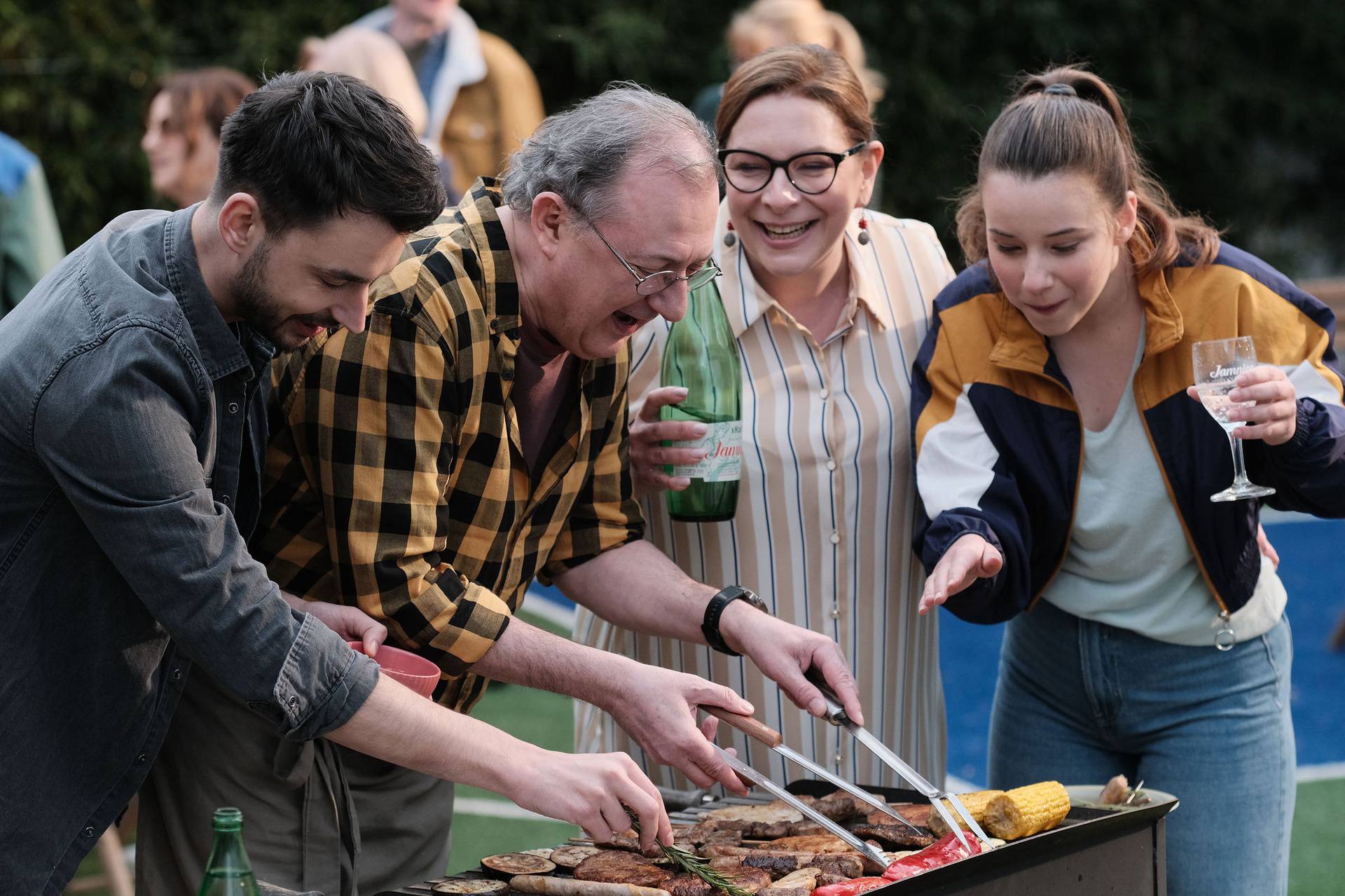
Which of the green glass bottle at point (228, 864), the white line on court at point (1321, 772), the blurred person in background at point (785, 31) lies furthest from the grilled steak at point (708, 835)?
the white line on court at point (1321, 772)

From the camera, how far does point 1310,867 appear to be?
4.70 meters

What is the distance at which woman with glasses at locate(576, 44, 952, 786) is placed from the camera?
2926 millimetres

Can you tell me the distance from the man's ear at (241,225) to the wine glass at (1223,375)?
1628 millimetres

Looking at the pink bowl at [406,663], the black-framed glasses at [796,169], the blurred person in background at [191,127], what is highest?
the blurred person in background at [191,127]

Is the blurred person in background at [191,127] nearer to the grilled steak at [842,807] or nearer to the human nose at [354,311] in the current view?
the human nose at [354,311]

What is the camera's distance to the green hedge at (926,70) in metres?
8.07

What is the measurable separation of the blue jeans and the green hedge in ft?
14.7

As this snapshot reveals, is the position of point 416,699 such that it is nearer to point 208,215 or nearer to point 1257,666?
point 208,215

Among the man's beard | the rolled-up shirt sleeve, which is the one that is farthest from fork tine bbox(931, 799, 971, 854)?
Answer: the man's beard

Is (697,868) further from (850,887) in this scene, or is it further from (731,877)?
(850,887)

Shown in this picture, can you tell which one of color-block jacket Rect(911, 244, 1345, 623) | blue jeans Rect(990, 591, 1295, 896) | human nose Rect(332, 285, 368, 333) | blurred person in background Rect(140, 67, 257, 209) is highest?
blurred person in background Rect(140, 67, 257, 209)

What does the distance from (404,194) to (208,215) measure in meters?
0.27

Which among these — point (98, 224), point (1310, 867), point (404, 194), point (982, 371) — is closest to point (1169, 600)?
point (982, 371)

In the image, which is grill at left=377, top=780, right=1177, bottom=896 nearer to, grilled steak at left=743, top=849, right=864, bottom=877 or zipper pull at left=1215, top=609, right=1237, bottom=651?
grilled steak at left=743, top=849, right=864, bottom=877
